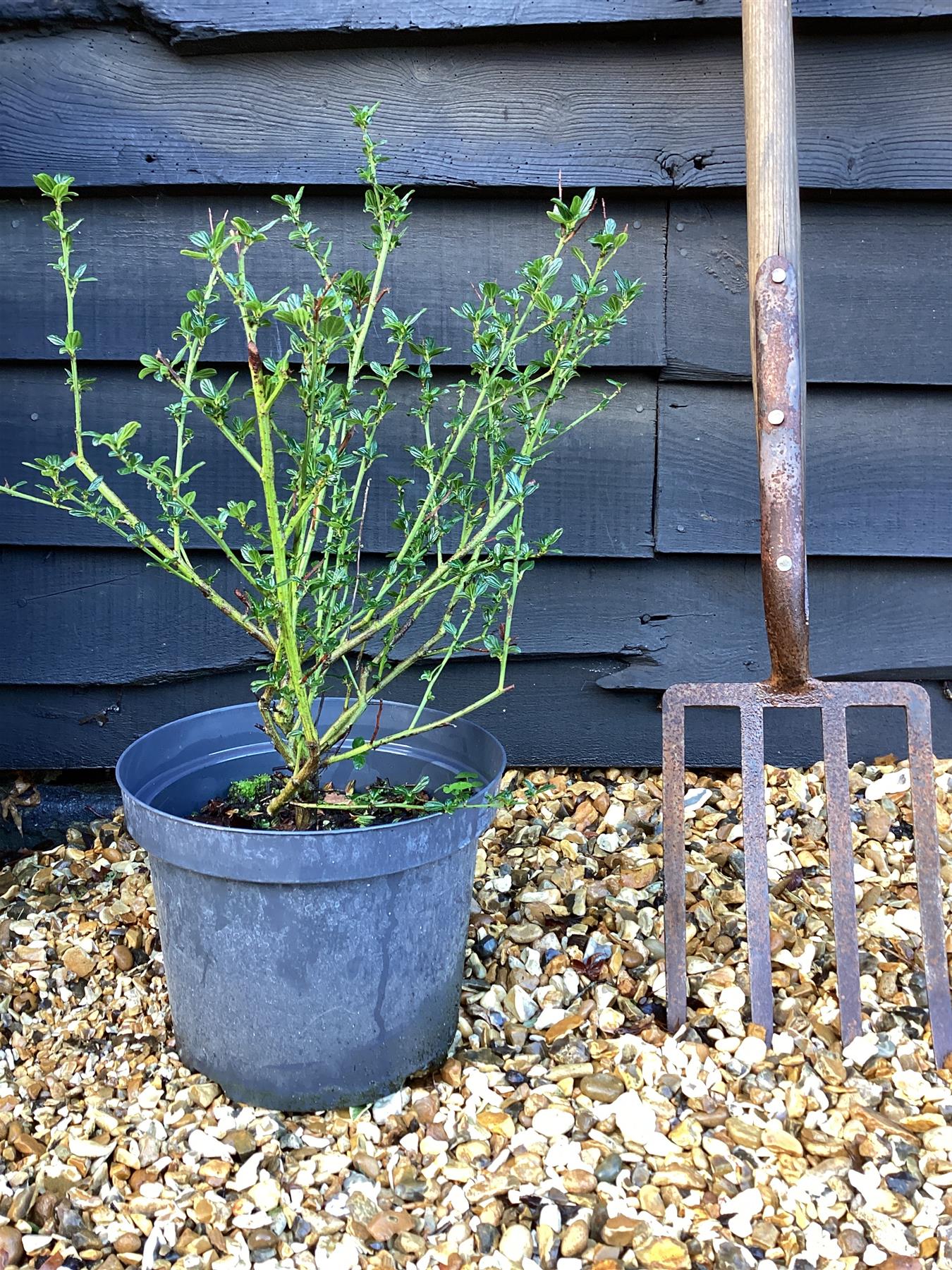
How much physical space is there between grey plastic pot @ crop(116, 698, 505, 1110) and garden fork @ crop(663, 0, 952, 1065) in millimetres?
302

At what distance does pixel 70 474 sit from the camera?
1.80 metres

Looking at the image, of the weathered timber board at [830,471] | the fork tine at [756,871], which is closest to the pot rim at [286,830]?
→ the fork tine at [756,871]

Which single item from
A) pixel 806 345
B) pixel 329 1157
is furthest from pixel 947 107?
pixel 329 1157

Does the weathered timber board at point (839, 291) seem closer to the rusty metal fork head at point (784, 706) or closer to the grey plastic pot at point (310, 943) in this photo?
the rusty metal fork head at point (784, 706)

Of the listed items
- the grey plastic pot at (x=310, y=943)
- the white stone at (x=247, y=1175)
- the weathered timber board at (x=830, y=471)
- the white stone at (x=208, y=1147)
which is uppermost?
the weathered timber board at (x=830, y=471)

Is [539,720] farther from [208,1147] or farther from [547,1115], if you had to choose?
[208,1147]

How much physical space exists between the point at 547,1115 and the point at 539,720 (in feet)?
2.72

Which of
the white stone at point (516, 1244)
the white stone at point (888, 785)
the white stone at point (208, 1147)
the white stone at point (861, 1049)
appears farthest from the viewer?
the white stone at point (888, 785)

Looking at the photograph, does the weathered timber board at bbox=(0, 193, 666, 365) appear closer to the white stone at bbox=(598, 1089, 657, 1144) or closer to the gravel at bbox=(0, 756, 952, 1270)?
the gravel at bbox=(0, 756, 952, 1270)

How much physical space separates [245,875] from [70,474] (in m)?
1.06

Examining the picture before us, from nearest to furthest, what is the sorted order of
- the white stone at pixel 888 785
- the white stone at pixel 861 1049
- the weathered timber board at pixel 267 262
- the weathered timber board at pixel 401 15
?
1. the white stone at pixel 861 1049
2. the weathered timber board at pixel 401 15
3. the weathered timber board at pixel 267 262
4. the white stone at pixel 888 785

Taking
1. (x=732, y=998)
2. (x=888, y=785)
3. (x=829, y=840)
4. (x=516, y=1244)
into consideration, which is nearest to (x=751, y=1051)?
(x=732, y=998)

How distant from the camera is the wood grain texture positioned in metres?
1.54

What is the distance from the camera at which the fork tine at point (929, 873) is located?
124 centimetres
